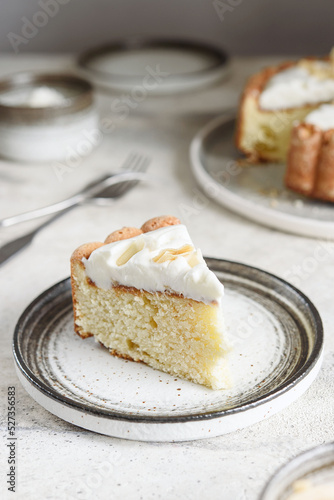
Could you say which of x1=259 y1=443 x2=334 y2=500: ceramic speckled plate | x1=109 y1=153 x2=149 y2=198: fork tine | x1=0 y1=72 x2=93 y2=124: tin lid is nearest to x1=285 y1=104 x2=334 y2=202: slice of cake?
x1=109 y1=153 x2=149 y2=198: fork tine

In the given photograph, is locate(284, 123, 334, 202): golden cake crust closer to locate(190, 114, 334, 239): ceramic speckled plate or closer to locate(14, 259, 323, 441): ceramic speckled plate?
locate(190, 114, 334, 239): ceramic speckled plate

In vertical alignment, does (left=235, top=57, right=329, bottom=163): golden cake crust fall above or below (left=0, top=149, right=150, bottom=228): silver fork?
above

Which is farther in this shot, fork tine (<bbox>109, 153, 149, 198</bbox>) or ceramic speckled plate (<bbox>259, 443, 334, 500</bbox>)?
fork tine (<bbox>109, 153, 149, 198</bbox>)

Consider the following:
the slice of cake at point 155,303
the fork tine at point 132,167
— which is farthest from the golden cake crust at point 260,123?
the slice of cake at point 155,303

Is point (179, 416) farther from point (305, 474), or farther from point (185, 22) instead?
point (185, 22)

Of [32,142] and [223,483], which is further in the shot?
[32,142]

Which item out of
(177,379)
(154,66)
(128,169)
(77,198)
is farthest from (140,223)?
(154,66)

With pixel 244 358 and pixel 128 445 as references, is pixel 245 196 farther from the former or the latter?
pixel 128 445

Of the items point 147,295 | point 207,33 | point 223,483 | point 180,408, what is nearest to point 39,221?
point 147,295
